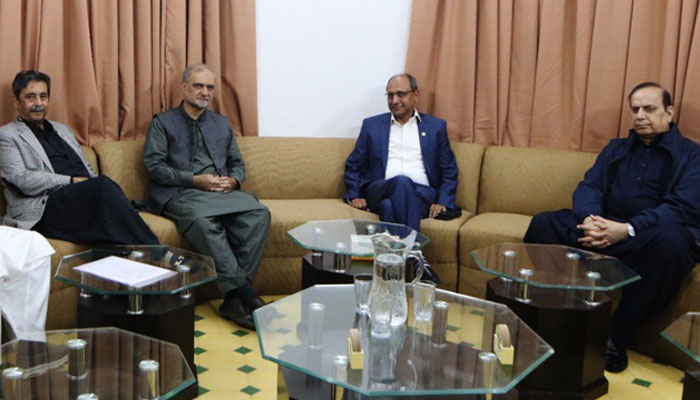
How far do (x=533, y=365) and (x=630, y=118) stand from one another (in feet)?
8.61

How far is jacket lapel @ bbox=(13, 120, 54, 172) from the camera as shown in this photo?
3795mm

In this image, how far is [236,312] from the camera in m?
3.79

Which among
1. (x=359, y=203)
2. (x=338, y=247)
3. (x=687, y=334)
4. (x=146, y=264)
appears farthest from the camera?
(x=359, y=203)

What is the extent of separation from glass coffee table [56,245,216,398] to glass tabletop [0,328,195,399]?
48 centimetres

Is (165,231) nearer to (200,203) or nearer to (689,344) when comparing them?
(200,203)

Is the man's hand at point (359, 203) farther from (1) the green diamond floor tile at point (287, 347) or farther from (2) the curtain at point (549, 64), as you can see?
(1) the green diamond floor tile at point (287, 347)

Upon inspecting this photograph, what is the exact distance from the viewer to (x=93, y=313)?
2879mm

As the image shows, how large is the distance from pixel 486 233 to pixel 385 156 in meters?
0.89

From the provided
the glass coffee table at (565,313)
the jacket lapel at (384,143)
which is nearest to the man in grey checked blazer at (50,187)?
the jacket lapel at (384,143)

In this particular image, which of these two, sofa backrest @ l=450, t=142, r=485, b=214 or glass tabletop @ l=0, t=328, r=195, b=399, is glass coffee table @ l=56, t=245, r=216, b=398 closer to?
glass tabletop @ l=0, t=328, r=195, b=399

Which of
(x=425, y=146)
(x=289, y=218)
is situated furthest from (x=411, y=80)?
(x=289, y=218)

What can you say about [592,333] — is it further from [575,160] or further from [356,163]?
[356,163]

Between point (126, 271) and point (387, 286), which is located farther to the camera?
point (126, 271)

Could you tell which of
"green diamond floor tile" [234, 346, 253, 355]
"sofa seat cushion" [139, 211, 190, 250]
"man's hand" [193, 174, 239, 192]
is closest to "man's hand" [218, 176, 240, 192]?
"man's hand" [193, 174, 239, 192]
